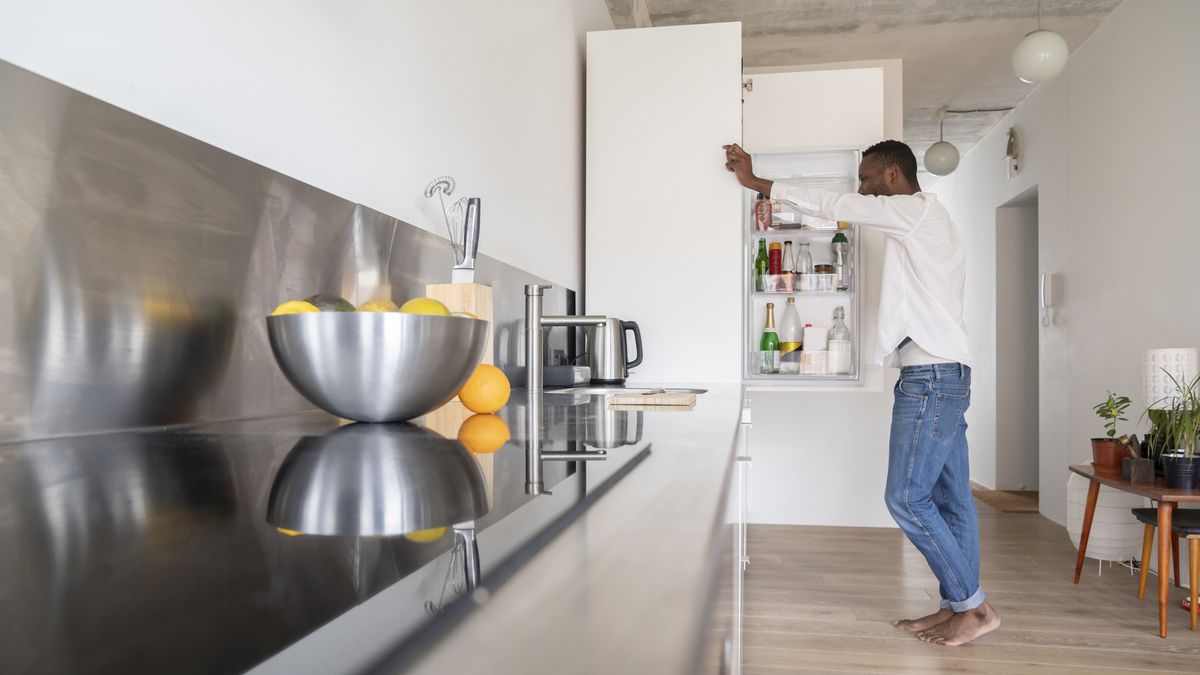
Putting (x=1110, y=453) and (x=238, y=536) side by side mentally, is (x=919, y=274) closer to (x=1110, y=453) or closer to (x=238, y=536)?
(x=1110, y=453)

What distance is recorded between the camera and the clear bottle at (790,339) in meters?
3.42

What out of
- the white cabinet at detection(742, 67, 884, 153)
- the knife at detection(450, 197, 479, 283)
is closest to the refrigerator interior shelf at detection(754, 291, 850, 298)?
the white cabinet at detection(742, 67, 884, 153)

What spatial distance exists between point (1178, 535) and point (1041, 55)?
182cm

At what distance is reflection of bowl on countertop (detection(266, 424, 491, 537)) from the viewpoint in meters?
0.34

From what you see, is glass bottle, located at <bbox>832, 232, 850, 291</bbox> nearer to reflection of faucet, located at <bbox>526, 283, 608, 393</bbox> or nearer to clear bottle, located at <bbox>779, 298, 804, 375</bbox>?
clear bottle, located at <bbox>779, 298, 804, 375</bbox>

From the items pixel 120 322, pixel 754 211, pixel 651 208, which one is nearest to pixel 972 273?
pixel 754 211

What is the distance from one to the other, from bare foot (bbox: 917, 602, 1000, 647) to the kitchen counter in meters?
2.26

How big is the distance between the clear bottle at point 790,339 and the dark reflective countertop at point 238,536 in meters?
2.86

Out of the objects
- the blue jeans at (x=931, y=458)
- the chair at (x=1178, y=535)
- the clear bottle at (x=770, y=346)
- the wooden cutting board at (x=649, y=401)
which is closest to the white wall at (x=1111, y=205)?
the chair at (x=1178, y=535)

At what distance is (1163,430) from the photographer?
285 cm

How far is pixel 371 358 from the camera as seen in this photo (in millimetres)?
741

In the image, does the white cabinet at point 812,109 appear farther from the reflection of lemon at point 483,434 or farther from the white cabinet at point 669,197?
the reflection of lemon at point 483,434

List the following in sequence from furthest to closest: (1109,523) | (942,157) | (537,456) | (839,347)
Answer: (942,157) < (839,347) < (1109,523) < (537,456)

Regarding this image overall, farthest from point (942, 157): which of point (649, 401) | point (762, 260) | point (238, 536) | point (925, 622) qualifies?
point (238, 536)
